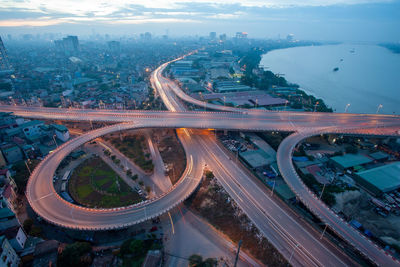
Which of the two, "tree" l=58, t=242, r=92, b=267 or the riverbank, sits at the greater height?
the riverbank

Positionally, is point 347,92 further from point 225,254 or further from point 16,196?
point 16,196

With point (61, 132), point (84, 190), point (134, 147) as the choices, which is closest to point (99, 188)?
point (84, 190)

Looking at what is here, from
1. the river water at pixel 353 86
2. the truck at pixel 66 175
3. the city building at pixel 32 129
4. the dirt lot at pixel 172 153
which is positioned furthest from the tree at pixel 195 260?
the river water at pixel 353 86

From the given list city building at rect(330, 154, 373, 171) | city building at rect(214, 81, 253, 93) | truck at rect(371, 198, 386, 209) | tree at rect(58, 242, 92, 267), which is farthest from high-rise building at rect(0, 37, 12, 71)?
truck at rect(371, 198, 386, 209)

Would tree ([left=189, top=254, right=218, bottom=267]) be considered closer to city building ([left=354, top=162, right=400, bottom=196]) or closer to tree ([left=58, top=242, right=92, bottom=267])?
tree ([left=58, top=242, right=92, bottom=267])

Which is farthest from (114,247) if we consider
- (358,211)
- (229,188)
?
(358,211)

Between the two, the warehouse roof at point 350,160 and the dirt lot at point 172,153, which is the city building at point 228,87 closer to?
the dirt lot at point 172,153
